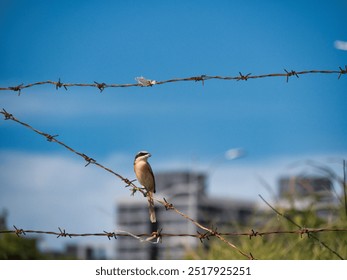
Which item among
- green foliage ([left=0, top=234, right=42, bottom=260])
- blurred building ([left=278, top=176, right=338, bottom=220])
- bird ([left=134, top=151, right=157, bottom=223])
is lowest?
bird ([left=134, top=151, right=157, bottom=223])

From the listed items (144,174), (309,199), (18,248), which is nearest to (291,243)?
(309,199)

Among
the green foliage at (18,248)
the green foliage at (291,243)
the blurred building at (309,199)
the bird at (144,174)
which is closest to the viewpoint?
the bird at (144,174)

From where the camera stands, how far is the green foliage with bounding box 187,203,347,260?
6.24 meters

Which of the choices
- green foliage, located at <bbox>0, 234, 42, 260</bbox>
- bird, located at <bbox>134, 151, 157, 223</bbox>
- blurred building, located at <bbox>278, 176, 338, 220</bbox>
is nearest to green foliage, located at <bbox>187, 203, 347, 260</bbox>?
blurred building, located at <bbox>278, 176, 338, 220</bbox>

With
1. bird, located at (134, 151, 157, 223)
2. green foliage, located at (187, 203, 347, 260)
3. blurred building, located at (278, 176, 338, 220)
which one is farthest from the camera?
blurred building, located at (278, 176, 338, 220)

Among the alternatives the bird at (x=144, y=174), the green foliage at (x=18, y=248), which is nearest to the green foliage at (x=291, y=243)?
the bird at (x=144, y=174)

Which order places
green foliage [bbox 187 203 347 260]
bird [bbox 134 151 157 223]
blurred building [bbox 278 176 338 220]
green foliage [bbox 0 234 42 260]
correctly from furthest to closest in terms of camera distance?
green foliage [bbox 0 234 42 260] → blurred building [bbox 278 176 338 220] → green foliage [bbox 187 203 347 260] → bird [bbox 134 151 157 223]

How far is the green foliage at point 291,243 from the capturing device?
624 cm

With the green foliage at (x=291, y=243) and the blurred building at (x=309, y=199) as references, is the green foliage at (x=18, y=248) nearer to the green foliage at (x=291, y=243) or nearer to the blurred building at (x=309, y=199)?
the green foliage at (x=291, y=243)

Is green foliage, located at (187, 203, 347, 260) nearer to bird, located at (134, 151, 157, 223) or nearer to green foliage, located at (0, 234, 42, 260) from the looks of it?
bird, located at (134, 151, 157, 223)

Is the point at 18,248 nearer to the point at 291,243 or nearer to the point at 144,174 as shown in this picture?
the point at 291,243

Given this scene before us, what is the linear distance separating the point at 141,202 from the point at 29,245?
56.3ft

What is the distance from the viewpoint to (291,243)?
6.65 metres
